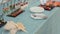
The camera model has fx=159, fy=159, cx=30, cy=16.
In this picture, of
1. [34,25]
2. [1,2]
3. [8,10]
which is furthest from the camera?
[8,10]

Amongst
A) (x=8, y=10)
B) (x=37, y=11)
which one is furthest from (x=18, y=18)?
(x=37, y=11)

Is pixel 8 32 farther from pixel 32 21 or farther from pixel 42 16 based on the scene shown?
pixel 42 16

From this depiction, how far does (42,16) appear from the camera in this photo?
5.15 ft

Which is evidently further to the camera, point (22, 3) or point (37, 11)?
point (22, 3)

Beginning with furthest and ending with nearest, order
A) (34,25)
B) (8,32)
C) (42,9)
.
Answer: (42,9), (34,25), (8,32)

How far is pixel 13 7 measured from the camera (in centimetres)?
172

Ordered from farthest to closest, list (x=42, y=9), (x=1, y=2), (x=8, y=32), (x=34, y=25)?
1. (x=42, y=9)
2. (x=1, y=2)
3. (x=34, y=25)
4. (x=8, y=32)

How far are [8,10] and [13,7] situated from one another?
0.32ft

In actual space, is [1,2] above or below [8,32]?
above

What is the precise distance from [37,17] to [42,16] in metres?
0.05

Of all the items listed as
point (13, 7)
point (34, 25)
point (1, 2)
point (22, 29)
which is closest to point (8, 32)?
point (22, 29)

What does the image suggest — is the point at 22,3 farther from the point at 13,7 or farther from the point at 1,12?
Answer: the point at 1,12

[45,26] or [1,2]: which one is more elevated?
[1,2]

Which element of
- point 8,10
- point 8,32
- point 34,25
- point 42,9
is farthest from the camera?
point 42,9
